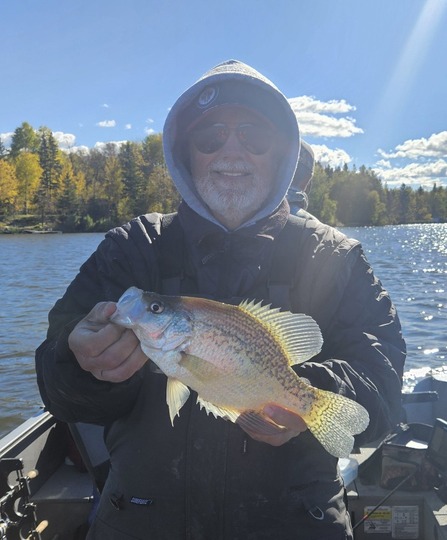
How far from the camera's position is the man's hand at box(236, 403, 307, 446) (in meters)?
2.29

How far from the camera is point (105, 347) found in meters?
2.22

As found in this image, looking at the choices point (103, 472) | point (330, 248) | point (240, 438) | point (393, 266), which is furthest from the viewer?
point (393, 266)

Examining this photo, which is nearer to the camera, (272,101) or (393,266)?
(272,101)

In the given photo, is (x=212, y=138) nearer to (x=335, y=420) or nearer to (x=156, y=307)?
(x=156, y=307)

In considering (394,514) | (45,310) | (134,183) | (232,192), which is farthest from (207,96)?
(134,183)

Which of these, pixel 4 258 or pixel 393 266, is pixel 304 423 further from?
pixel 4 258

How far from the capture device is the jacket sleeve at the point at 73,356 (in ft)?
7.86

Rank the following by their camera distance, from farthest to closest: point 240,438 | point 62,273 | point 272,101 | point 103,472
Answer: point 62,273
point 103,472
point 272,101
point 240,438

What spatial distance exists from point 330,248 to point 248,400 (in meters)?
0.96

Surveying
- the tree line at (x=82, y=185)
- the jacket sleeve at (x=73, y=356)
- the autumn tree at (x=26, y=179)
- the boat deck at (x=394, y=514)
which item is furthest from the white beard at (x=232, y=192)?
the autumn tree at (x=26, y=179)

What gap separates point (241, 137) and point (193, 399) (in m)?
1.57

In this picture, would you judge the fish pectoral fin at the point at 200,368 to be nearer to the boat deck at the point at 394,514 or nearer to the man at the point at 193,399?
the man at the point at 193,399

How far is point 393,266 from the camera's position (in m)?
36.0

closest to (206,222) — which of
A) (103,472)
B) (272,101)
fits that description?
(272,101)
